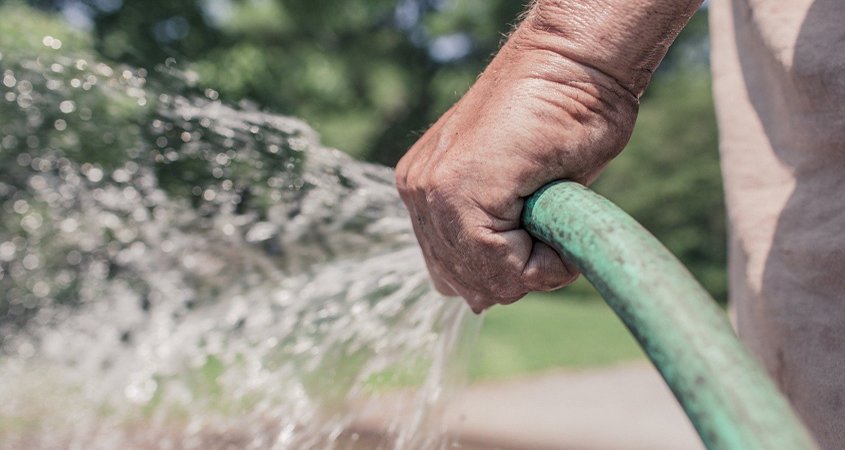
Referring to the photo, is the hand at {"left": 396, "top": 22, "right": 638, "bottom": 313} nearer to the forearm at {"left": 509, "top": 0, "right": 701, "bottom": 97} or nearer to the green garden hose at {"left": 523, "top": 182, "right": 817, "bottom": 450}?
the forearm at {"left": 509, "top": 0, "right": 701, "bottom": 97}

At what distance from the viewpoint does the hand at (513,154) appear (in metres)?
1.26

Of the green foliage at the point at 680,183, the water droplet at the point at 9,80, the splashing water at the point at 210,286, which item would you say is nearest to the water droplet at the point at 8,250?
the splashing water at the point at 210,286

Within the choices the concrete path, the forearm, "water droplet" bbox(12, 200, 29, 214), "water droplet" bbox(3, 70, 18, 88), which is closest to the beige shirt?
the forearm

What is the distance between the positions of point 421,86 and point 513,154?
14.8 metres

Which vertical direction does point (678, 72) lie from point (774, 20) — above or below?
below

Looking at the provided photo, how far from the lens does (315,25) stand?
14133mm

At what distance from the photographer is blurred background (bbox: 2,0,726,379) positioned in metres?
11.3

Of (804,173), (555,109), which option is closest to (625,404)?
(804,173)

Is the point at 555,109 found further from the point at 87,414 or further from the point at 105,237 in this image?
the point at 105,237

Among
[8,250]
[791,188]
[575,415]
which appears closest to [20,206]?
[8,250]

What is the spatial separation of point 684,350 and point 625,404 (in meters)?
7.30

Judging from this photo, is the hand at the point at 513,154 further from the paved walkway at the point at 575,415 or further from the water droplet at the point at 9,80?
the paved walkway at the point at 575,415

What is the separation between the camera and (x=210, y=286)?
3.88 metres

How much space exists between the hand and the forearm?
1 cm
